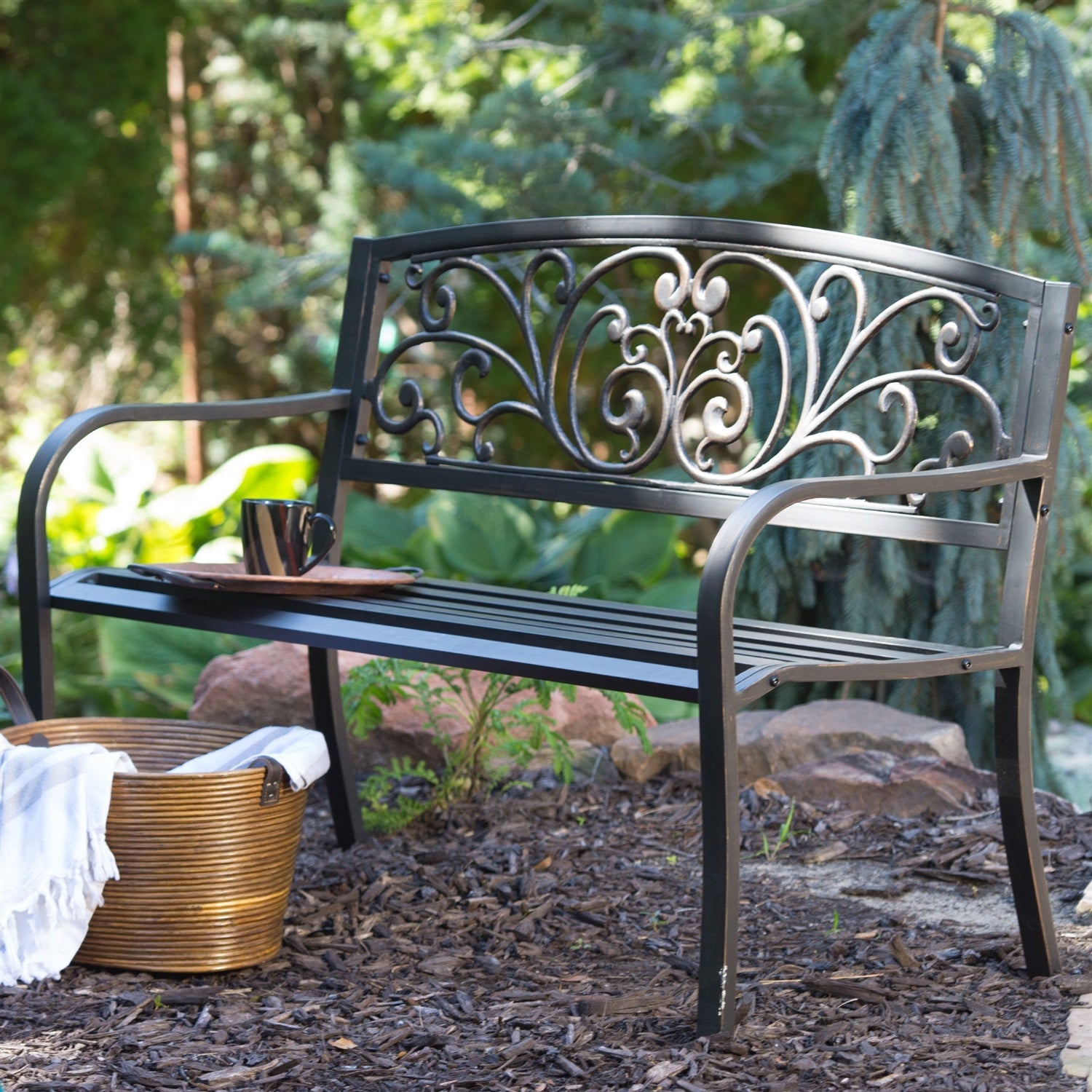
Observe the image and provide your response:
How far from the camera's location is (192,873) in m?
2.07

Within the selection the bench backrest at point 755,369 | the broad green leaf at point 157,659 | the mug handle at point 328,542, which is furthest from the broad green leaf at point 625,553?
the mug handle at point 328,542

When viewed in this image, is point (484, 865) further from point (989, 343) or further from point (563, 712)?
point (989, 343)

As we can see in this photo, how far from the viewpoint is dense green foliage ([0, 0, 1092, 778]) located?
3.34 meters

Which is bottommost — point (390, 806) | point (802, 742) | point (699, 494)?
point (390, 806)

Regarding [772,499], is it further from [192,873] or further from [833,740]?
[833,740]

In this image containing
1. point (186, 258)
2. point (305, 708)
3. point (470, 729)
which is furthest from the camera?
point (186, 258)

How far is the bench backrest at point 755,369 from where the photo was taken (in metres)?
2.18

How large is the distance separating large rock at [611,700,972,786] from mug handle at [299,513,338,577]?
917 millimetres

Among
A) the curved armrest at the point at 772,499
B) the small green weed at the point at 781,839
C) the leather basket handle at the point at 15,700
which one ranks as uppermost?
the curved armrest at the point at 772,499

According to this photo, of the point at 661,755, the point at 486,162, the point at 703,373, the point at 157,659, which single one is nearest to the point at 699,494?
the point at 703,373

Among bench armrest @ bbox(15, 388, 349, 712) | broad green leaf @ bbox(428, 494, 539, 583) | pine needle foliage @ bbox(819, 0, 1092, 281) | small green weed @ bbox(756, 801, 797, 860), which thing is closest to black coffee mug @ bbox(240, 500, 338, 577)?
bench armrest @ bbox(15, 388, 349, 712)

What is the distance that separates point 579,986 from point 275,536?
920 mm

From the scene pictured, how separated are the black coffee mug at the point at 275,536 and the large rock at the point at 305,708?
85 centimetres

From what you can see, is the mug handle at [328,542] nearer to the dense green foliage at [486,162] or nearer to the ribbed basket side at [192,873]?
the ribbed basket side at [192,873]
